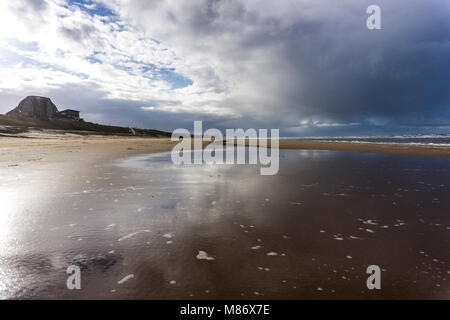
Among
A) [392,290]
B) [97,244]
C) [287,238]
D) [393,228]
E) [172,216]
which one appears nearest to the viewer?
[392,290]

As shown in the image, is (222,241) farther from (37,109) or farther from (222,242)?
(37,109)

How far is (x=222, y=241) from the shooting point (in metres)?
4.85

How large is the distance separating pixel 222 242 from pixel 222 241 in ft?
0.17

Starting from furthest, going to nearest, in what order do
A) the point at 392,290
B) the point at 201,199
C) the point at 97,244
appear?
1. the point at 201,199
2. the point at 97,244
3. the point at 392,290

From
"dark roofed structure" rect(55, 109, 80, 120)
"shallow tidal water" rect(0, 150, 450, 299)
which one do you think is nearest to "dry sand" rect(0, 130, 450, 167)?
"shallow tidal water" rect(0, 150, 450, 299)

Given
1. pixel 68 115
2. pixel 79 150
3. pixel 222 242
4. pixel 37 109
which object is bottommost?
pixel 222 242

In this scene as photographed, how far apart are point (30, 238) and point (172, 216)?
3025mm

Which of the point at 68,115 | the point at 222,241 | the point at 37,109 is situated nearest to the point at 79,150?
the point at 222,241

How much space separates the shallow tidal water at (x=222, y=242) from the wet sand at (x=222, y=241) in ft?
0.07

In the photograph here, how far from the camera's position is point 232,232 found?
17.4ft

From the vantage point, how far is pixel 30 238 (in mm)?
4797
